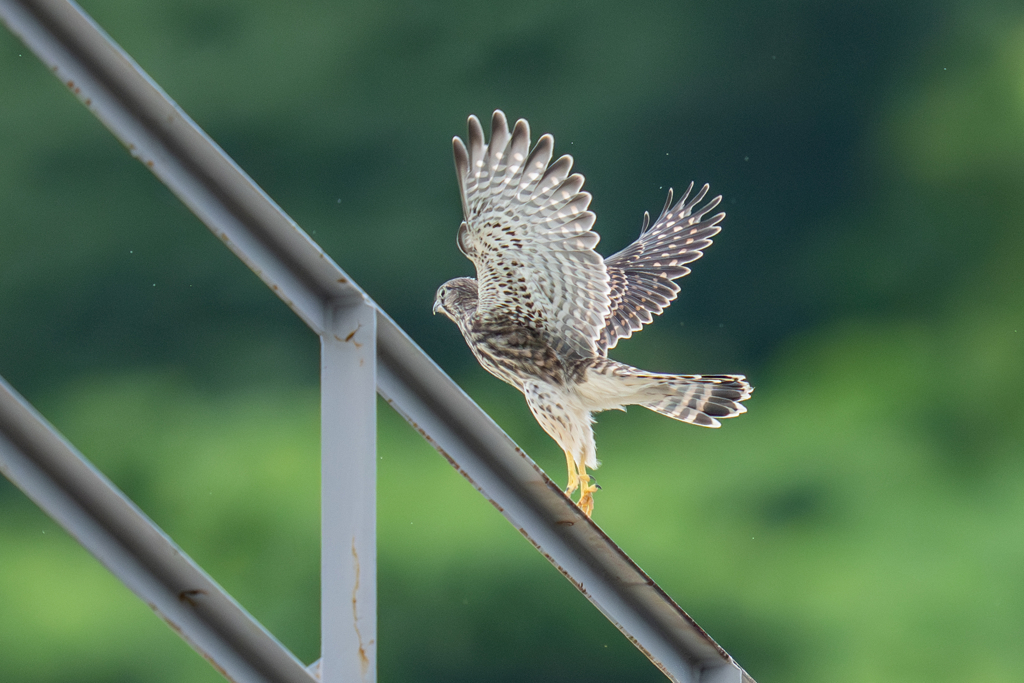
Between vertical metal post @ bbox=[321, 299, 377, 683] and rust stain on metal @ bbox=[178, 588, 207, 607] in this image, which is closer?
rust stain on metal @ bbox=[178, 588, 207, 607]

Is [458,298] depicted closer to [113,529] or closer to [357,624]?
[357,624]

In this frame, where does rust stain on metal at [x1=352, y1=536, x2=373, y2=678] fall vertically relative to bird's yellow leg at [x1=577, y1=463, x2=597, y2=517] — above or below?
below

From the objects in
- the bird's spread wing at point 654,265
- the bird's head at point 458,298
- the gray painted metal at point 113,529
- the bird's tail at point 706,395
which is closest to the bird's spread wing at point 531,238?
the bird's head at point 458,298

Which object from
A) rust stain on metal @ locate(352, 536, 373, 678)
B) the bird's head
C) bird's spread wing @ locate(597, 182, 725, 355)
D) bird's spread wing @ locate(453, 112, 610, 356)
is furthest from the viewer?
bird's spread wing @ locate(597, 182, 725, 355)

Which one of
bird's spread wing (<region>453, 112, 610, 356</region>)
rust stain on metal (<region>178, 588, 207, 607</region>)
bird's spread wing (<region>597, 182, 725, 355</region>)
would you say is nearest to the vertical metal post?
rust stain on metal (<region>178, 588, 207, 607</region>)

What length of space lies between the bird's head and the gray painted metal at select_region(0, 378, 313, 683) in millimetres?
2646

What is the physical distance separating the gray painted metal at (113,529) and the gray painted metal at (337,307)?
0.31 m

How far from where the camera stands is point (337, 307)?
1715 mm

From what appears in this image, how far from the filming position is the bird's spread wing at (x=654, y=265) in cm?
473

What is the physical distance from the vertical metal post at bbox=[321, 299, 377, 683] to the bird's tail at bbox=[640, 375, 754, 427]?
8.01 feet

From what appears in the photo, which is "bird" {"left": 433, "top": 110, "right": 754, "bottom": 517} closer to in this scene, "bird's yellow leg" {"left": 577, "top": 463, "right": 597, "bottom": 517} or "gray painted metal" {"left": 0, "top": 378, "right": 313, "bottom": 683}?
"bird's yellow leg" {"left": 577, "top": 463, "right": 597, "bottom": 517}

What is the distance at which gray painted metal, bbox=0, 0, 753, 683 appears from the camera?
1.56 metres

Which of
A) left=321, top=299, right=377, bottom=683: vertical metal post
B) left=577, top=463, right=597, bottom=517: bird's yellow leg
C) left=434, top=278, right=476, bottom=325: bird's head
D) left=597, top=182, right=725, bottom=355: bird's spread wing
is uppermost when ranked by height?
left=597, top=182, right=725, bottom=355: bird's spread wing

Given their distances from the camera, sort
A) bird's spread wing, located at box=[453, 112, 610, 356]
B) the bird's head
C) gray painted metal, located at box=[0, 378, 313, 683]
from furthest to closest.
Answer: the bird's head, bird's spread wing, located at box=[453, 112, 610, 356], gray painted metal, located at box=[0, 378, 313, 683]
